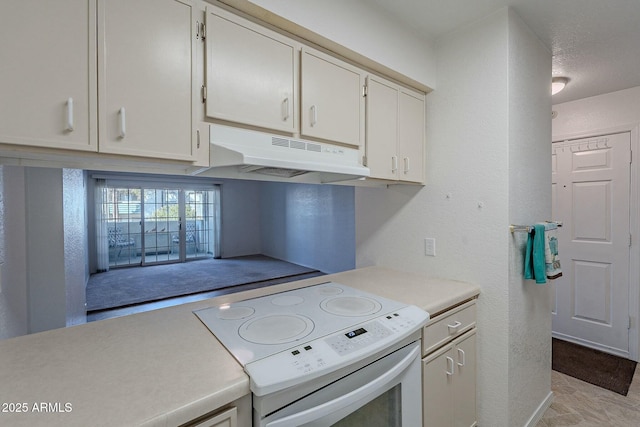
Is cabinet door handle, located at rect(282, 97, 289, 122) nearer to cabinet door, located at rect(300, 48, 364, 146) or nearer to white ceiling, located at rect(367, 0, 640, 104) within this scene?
cabinet door, located at rect(300, 48, 364, 146)

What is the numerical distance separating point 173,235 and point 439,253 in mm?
7393

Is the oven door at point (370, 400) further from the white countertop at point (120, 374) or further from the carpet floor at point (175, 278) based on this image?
the carpet floor at point (175, 278)

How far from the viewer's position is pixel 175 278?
5953mm

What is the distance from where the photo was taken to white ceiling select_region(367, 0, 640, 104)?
5.25 ft

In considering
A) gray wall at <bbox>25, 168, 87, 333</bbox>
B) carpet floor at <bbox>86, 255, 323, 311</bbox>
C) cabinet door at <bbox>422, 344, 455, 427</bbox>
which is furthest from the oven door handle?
carpet floor at <bbox>86, 255, 323, 311</bbox>

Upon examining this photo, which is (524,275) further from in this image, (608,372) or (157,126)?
(157,126)

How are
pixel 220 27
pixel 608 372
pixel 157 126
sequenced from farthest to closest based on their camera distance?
pixel 608 372
pixel 220 27
pixel 157 126

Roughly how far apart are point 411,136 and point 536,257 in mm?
1011

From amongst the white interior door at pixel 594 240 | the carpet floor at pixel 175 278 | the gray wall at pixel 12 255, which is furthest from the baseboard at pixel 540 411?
the carpet floor at pixel 175 278

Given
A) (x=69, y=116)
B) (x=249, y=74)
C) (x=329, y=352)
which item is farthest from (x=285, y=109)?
(x=329, y=352)

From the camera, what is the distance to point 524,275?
5.74 feet

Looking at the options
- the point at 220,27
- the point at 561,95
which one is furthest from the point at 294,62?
the point at 561,95

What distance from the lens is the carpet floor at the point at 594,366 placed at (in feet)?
7.66

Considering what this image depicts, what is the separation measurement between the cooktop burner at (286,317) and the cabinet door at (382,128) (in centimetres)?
72
